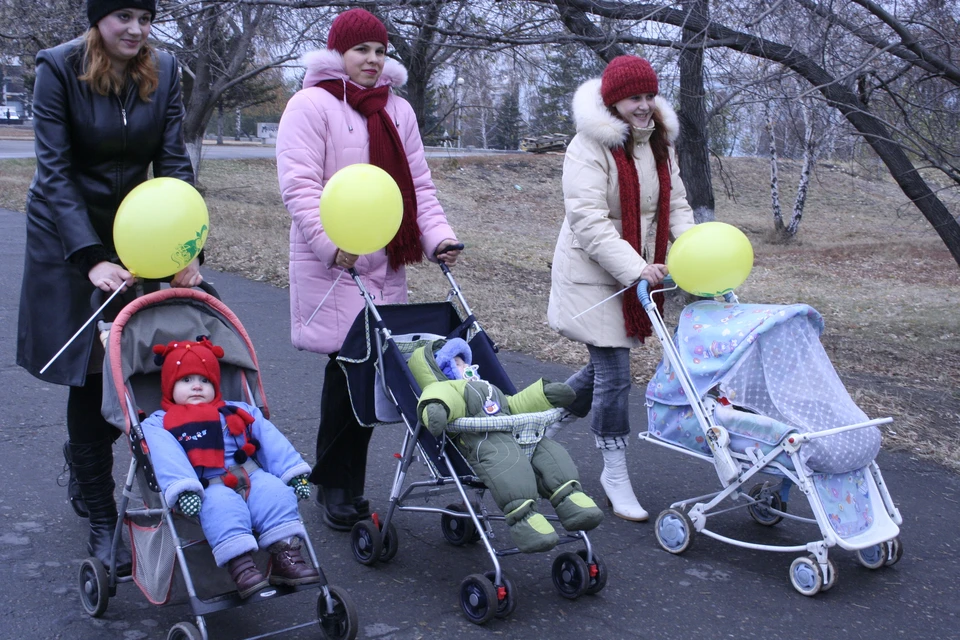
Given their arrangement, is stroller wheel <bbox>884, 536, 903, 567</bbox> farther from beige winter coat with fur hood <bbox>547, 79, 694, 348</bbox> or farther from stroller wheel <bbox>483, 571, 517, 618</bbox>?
stroller wheel <bbox>483, 571, 517, 618</bbox>

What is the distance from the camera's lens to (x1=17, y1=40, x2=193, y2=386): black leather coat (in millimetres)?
3084

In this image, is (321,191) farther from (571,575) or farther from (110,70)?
(571,575)

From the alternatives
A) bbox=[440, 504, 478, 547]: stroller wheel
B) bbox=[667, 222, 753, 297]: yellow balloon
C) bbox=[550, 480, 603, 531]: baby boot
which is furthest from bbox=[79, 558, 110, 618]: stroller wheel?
bbox=[667, 222, 753, 297]: yellow balloon

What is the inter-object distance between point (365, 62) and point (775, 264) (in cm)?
1782

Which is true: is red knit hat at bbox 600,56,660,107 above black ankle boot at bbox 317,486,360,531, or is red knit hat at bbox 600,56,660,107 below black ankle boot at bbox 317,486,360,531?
above

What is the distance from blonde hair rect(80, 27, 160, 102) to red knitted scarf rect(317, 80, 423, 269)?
0.73m

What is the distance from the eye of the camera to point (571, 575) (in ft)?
10.9

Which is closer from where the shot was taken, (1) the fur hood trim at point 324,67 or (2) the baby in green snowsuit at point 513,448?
(2) the baby in green snowsuit at point 513,448

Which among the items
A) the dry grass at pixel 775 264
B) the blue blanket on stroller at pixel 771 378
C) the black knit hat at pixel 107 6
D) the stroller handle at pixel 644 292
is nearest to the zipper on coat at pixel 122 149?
the black knit hat at pixel 107 6

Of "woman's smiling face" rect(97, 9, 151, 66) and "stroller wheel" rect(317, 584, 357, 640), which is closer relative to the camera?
"stroller wheel" rect(317, 584, 357, 640)

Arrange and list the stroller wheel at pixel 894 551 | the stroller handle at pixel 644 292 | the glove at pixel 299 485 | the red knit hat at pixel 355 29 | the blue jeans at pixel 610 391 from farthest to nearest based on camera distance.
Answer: the blue jeans at pixel 610 391
the stroller handle at pixel 644 292
the stroller wheel at pixel 894 551
the red knit hat at pixel 355 29
the glove at pixel 299 485

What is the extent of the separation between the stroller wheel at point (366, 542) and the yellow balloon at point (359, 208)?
3.55ft

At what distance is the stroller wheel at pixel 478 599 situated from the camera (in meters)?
3.09

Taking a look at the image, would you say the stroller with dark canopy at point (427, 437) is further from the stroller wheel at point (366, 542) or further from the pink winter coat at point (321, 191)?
the pink winter coat at point (321, 191)
